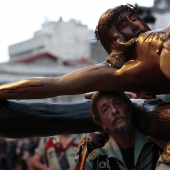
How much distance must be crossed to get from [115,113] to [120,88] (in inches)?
6.7

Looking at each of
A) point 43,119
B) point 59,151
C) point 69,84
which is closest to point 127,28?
point 69,84

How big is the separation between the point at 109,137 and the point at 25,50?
4283cm

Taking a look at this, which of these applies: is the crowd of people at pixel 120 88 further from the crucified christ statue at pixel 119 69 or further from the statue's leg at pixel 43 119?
the statue's leg at pixel 43 119

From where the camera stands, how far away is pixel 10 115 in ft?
11.8

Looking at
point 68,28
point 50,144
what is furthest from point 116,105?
point 68,28

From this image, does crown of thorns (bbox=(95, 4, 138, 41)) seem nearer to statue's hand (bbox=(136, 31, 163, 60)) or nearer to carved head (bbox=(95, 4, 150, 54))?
carved head (bbox=(95, 4, 150, 54))

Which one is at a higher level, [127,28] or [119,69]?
[127,28]

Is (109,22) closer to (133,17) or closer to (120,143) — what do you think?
(133,17)

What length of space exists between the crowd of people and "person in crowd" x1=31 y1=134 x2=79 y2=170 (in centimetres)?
359

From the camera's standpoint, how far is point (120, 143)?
3.44 m

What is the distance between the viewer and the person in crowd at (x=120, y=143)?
338cm

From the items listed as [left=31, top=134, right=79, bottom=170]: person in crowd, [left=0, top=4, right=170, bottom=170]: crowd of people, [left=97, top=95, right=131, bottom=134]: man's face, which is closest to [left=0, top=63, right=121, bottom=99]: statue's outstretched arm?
[left=0, top=4, right=170, bottom=170]: crowd of people

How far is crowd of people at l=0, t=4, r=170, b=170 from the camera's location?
3.21 meters

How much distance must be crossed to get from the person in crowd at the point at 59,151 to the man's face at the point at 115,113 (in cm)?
361
